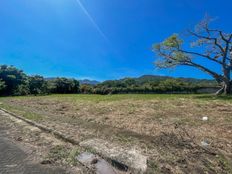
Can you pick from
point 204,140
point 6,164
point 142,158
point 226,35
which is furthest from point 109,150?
point 226,35

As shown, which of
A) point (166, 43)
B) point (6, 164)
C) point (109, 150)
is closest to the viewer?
point (6, 164)

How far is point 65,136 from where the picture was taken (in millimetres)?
3896

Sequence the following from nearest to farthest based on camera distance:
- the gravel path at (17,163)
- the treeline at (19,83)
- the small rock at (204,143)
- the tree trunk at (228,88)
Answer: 1. the gravel path at (17,163)
2. the small rock at (204,143)
3. the tree trunk at (228,88)
4. the treeline at (19,83)

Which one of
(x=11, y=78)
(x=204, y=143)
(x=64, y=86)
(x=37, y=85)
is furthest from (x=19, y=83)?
(x=204, y=143)

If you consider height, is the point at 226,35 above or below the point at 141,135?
above

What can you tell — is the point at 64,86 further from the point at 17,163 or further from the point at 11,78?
the point at 17,163

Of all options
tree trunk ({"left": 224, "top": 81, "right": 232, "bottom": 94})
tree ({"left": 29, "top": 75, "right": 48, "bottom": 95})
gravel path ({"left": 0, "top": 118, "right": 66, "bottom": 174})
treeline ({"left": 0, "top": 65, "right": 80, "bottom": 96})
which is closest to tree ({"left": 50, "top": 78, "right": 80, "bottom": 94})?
treeline ({"left": 0, "top": 65, "right": 80, "bottom": 96})

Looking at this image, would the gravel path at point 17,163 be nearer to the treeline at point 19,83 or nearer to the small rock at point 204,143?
the small rock at point 204,143

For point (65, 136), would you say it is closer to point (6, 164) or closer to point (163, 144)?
point (6, 164)

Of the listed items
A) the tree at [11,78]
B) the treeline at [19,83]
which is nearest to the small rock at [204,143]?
the treeline at [19,83]

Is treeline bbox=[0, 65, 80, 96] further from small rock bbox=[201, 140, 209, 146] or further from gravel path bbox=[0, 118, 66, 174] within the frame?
small rock bbox=[201, 140, 209, 146]

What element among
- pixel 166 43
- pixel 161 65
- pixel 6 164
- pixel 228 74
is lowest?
pixel 6 164

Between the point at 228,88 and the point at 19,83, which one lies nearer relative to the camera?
the point at 228,88

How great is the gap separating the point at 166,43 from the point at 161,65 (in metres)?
2.34
